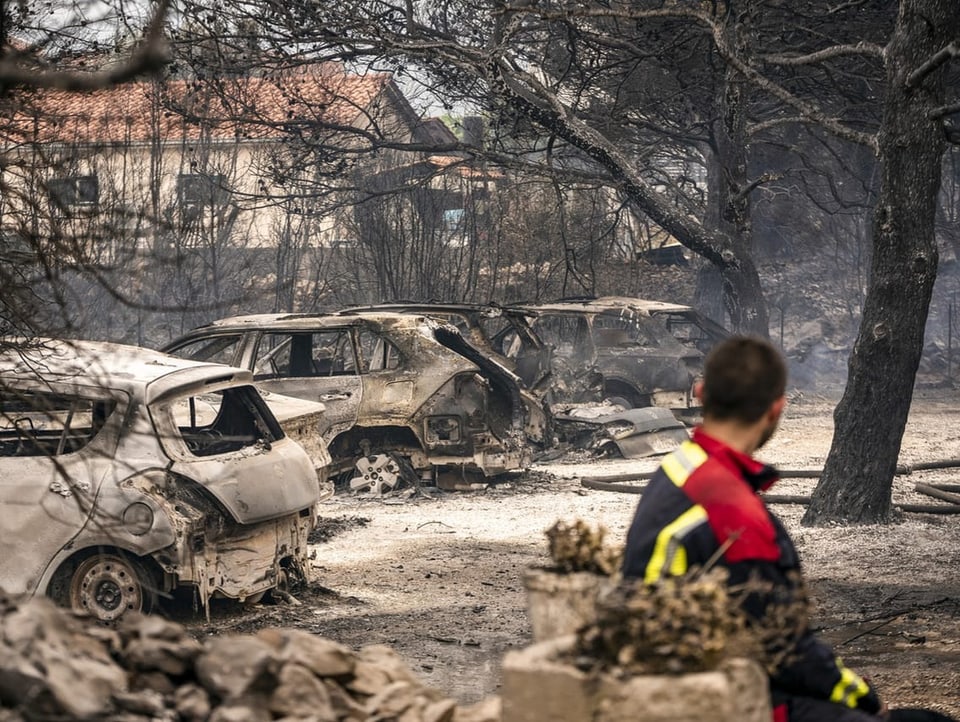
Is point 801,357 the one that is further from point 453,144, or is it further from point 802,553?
point 802,553

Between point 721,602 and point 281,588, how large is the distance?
18.2 feet

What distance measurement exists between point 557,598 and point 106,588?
4216mm

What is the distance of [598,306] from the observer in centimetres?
1753

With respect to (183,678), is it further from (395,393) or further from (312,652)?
(395,393)

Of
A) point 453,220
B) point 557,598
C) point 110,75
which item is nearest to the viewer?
point 110,75

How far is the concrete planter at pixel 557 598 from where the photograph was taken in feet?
12.4

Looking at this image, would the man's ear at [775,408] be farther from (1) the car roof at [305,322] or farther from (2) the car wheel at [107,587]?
(1) the car roof at [305,322]

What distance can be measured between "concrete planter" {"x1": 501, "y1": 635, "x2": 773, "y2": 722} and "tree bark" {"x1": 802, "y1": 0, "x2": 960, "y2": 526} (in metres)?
8.04

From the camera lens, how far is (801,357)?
1133 inches

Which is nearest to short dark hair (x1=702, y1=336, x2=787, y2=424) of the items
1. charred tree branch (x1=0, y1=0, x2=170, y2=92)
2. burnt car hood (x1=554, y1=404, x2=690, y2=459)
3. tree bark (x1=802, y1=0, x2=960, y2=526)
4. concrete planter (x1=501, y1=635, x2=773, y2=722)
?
concrete planter (x1=501, y1=635, x2=773, y2=722)

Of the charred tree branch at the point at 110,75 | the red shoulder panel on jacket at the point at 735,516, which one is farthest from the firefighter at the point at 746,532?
the charred tree branch at the point at 110,75

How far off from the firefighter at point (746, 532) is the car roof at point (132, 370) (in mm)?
4467

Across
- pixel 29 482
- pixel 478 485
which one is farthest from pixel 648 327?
pixel 29 482

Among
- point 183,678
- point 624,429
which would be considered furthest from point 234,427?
point 624,429
